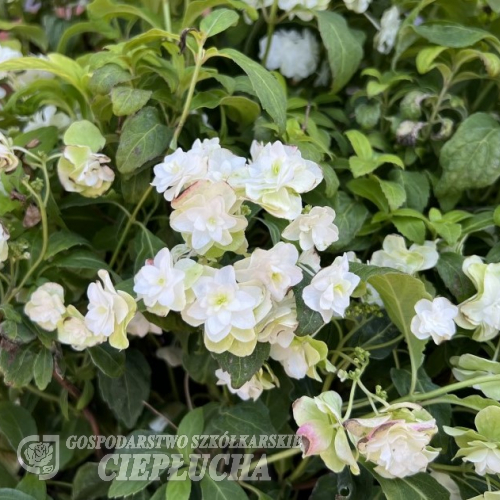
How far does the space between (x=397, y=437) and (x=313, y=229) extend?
0.60 ft

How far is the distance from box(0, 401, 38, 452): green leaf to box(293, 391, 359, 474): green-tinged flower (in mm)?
352

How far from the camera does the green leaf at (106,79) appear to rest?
1.84 feet

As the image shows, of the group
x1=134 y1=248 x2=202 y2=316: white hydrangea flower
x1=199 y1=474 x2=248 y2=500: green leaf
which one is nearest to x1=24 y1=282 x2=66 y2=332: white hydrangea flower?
x1=134 y1=248 x2=202 y2=316: white hydrangea flower

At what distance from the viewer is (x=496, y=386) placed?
52 cm

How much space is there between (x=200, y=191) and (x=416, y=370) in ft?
0.86

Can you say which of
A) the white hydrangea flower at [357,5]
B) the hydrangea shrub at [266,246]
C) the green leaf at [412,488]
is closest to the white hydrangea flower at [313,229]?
the hydrangea shrub at [266,246]

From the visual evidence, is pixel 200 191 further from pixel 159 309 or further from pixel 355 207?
pixel 355 207

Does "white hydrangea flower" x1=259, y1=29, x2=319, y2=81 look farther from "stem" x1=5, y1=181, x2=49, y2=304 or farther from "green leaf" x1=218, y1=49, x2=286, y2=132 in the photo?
"stem" x1=5, y1=181, x2=49, y2=304

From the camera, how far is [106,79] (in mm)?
563

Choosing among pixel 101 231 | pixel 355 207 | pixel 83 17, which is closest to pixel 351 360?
pixel 355 207

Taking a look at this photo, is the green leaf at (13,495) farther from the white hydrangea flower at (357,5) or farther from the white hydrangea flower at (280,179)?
the white hydrangea flower at (357,5)

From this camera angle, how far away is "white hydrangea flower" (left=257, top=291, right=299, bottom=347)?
493 millimetres

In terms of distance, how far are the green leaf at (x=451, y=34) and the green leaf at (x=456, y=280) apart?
0.24 m

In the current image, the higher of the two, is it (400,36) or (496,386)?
(400,36)
